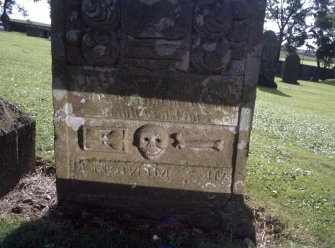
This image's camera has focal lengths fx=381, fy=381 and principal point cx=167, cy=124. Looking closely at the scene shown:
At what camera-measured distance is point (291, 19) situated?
54.7 metres

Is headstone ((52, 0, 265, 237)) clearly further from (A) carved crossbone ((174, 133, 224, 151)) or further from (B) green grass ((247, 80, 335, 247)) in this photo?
(B) green grass ((247, 80, 335, 247))

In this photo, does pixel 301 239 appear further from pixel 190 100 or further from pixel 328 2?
pixel 328 2

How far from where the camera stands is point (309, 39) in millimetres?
53625

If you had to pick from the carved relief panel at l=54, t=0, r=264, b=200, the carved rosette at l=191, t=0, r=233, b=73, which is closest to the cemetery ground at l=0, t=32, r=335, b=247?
the carved relief panel at l=54, t=0, r=264, b=200

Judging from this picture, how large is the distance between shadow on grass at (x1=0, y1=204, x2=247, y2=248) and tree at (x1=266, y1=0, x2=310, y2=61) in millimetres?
53060

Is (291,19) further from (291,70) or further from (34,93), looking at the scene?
(34,93)

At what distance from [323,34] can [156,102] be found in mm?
52716

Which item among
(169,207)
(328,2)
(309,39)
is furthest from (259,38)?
(328,2)

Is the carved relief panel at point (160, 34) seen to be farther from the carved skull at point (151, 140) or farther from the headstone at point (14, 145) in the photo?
the headstone at point (14, 145)

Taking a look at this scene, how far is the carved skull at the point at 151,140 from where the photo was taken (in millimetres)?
4227

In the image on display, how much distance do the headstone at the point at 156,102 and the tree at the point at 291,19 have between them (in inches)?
2071

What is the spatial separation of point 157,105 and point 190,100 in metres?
0.37

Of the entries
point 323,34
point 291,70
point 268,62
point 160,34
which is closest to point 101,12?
point 160,34

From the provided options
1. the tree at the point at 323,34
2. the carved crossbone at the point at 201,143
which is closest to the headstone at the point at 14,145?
the carved crossbone at the point at 201,143
